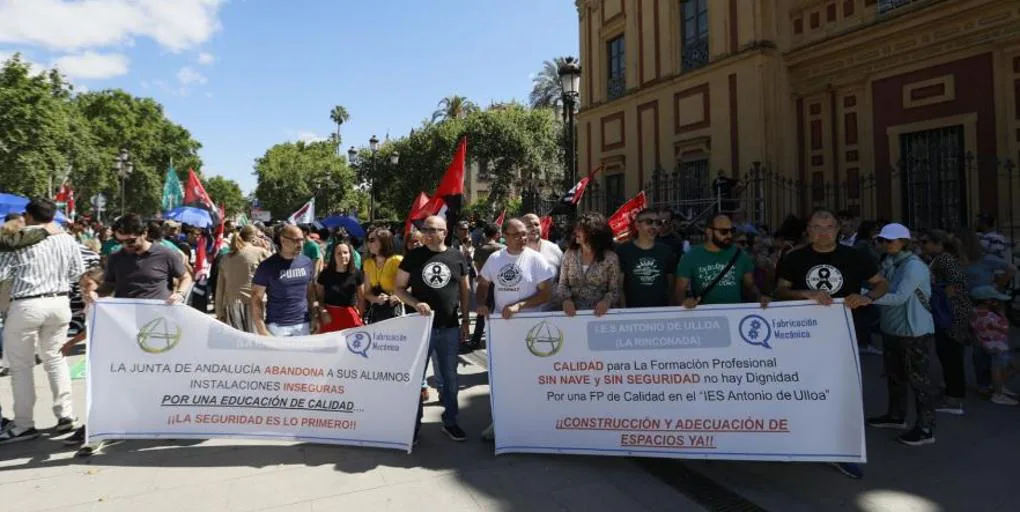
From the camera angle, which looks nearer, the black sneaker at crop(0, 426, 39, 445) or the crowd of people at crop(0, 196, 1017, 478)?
the crowd of people at crop(0, 196, 1017, 478)

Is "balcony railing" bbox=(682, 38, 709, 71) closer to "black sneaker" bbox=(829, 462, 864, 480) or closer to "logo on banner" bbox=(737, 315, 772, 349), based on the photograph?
"logo on banner" bbox=(737, 315, 772, 349)

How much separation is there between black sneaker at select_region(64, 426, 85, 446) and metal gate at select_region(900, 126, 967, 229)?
13773 millimetres

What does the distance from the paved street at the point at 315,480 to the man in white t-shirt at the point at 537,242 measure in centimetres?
186

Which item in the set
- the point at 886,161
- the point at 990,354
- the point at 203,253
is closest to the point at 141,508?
the point at 203,253

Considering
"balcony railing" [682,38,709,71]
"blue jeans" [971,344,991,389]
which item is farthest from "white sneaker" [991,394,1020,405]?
"balcony railing" [682,38,709,71]

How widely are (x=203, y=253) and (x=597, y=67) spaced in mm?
14658

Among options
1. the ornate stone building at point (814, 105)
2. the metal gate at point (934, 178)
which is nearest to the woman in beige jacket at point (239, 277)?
the ornate stone building at point (814, 105)

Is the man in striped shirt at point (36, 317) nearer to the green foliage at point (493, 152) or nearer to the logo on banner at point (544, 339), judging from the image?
the logo on banner at point (544, 339)

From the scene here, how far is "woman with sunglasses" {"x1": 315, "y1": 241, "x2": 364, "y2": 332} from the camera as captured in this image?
5.80 m

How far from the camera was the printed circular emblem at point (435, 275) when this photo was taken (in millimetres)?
4812

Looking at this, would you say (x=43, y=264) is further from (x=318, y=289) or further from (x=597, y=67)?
(x=597, y=67)

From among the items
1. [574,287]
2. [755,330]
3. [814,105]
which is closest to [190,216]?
[574,287]

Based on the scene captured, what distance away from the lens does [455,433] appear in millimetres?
4918

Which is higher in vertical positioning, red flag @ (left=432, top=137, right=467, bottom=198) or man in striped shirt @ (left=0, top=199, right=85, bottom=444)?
red flag @ (left=432, top=137, right=467, bottom=198)
